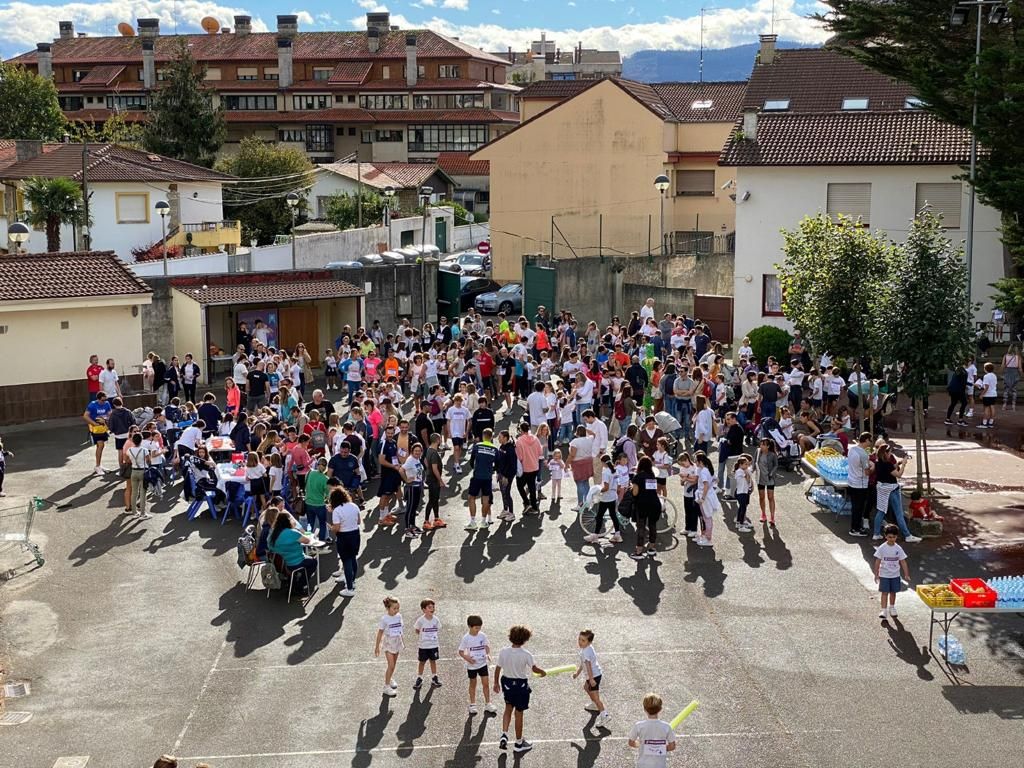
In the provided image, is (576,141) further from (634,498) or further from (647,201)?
(634,498)

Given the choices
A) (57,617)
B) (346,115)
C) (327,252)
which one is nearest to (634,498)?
(57,617)

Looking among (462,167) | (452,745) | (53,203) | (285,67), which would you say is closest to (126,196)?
(53,203)

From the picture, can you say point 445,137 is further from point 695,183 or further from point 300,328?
point 300,328

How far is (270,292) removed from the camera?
112ft

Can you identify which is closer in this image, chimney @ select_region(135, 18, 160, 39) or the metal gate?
the metal gate

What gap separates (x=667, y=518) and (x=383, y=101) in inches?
3210

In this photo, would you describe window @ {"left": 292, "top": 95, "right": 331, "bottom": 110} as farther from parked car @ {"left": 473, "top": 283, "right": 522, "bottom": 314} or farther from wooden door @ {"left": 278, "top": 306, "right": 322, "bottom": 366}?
wooden door @ {"left": 278, "top": 306, "right": 322, "bottom": 366}

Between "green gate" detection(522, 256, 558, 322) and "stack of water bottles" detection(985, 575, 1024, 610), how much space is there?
84.5 feet

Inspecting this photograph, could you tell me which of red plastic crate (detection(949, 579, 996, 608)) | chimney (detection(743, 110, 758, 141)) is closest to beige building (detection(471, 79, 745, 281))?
chimney (detection(743, 110, 758, 141))

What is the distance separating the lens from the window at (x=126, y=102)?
99.8m

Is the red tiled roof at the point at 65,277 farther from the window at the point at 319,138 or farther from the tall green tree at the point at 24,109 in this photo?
the window at the point at 319,138

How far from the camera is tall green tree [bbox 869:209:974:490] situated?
65.7 ft

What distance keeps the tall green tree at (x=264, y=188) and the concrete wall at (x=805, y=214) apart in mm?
33507

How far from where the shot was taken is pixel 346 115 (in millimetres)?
95062
